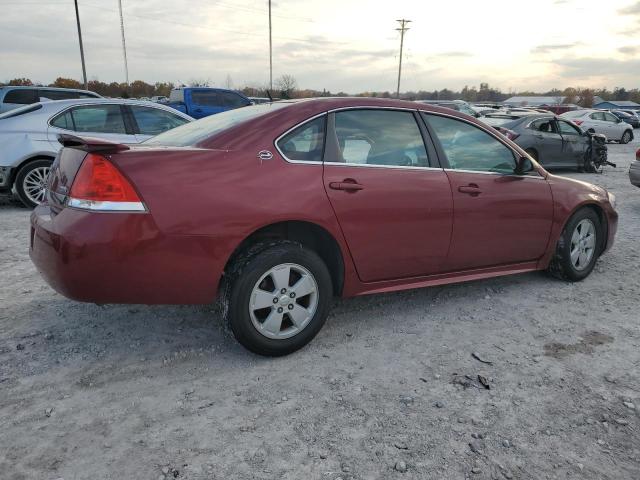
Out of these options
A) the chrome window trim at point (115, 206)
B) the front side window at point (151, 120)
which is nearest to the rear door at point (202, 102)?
the front side window at point (151, 120)

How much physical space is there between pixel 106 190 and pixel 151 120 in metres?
5.68

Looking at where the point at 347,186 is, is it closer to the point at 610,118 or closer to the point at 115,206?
the point at 115,206

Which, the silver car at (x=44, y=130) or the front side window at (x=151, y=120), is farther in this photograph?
the front side window at (x=151, y=120)

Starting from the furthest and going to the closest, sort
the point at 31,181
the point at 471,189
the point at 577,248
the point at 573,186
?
the point at 31,181 → the point at 577,248 → the point at 573,186 → the point at 471,189

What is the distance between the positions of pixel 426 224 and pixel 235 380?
5.45ft

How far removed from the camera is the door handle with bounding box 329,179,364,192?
10.5 feet

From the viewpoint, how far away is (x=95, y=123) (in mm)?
7559

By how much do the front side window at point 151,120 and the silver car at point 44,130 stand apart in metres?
0.01

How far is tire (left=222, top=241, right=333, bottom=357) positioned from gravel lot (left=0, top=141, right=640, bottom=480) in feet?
0.54

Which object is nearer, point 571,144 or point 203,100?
point 571,144

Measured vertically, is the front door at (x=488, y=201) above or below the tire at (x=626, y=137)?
above

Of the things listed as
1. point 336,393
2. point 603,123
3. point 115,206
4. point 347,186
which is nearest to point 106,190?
point 115,206

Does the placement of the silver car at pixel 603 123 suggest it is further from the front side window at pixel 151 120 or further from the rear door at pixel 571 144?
the front side window at pixel 151 120

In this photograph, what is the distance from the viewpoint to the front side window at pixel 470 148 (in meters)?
3.86
